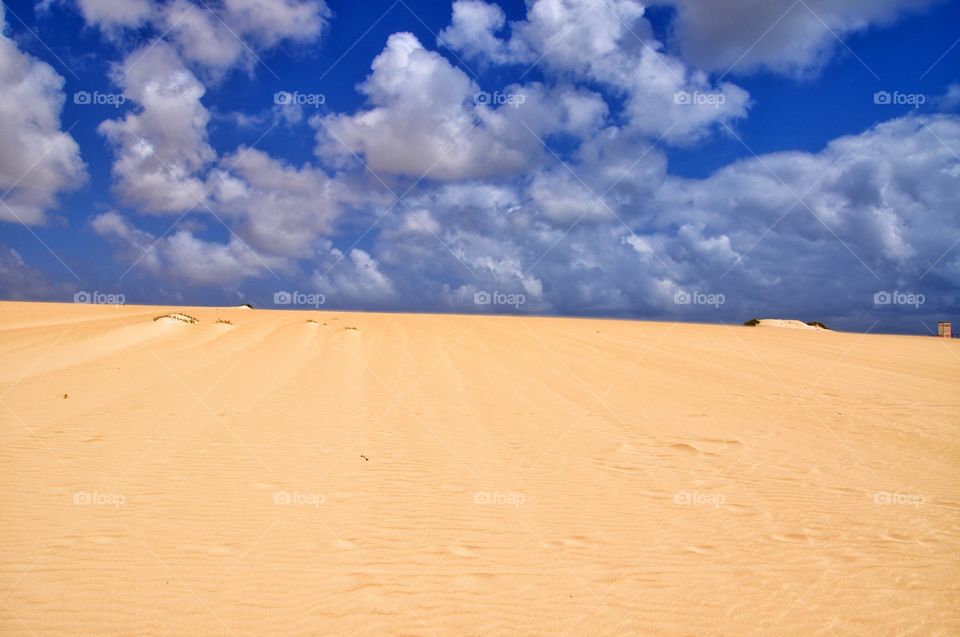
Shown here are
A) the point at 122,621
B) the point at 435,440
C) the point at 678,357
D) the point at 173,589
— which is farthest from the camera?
the point at 678,357

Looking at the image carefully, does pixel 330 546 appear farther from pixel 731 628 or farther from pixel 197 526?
pixel 731 628

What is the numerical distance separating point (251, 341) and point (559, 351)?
8.88 metres

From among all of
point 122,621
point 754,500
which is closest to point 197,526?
point 122,621

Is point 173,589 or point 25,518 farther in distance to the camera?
point 25,518

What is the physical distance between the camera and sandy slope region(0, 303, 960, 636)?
3803 mm

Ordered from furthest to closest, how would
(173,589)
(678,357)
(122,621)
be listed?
1. (678,357)
2. (173,589)
3. (122,621)

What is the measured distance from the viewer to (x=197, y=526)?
16.0 ft

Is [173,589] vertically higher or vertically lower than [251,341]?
lower

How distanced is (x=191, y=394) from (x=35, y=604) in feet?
22.2

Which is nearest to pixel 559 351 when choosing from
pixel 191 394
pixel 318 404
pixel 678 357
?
pixel 678 357

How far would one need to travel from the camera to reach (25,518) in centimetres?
494

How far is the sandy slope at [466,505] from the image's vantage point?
3803mm

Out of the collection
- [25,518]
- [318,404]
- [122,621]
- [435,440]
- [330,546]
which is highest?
[318,404]

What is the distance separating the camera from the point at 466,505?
556 cm
